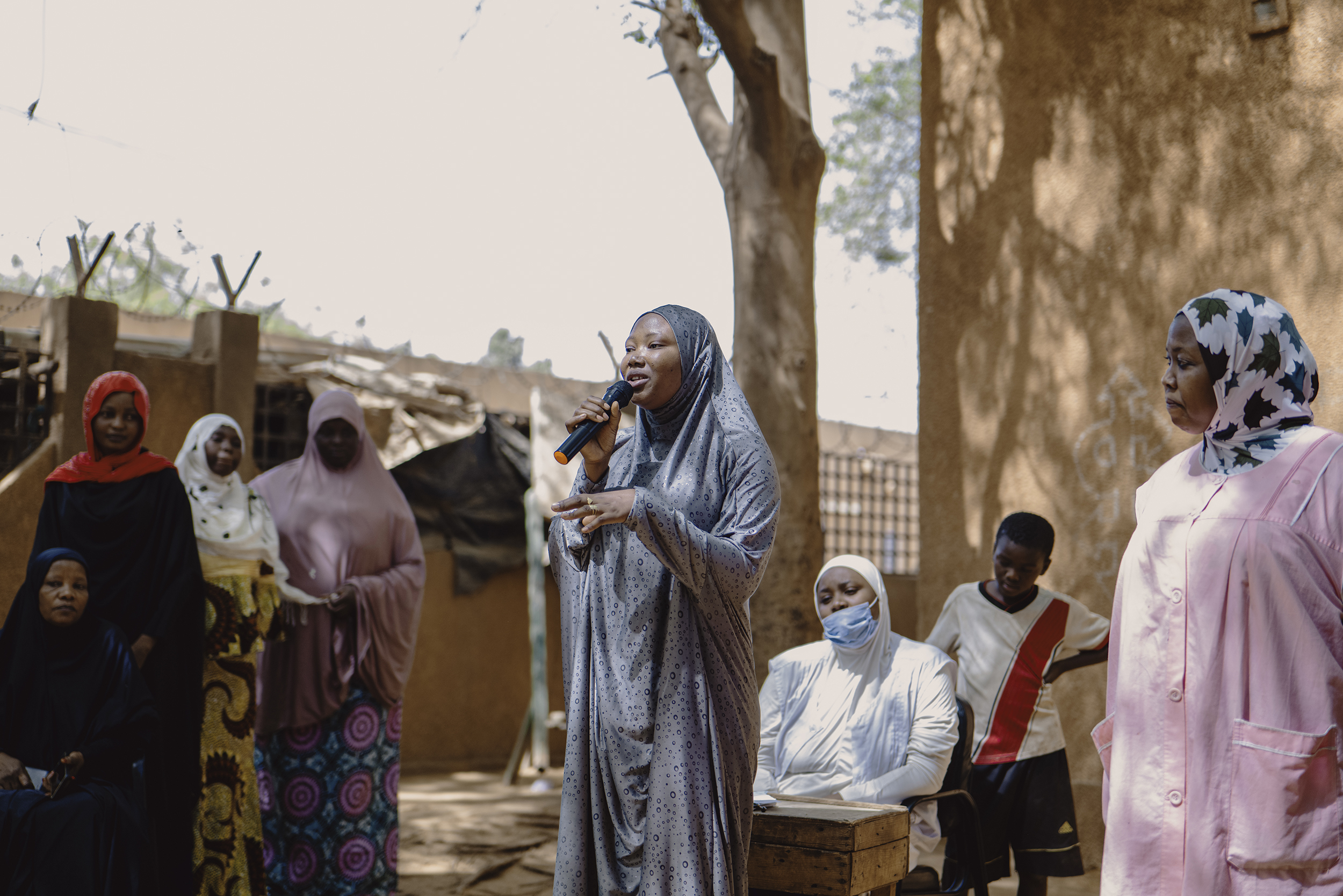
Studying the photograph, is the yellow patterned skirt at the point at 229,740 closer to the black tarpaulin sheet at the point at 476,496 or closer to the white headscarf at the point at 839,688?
the white headscarf at the point at 839,688

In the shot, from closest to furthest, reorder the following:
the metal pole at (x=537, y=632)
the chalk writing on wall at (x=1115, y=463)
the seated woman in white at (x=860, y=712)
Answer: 1. the seated woman in white at (x=860, y=712)
2. the chalk writing on wall at (x=1115, y=463)
3. the metal pole at (x=537, y=632)

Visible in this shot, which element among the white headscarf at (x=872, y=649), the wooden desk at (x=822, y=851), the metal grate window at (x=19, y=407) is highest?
the metal grate window at (x=19, y=407)

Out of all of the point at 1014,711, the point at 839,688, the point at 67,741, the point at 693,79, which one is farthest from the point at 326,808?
the point at 693,79

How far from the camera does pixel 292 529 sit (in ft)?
16.1

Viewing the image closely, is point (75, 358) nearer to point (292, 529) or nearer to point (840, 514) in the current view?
point (292, 529)

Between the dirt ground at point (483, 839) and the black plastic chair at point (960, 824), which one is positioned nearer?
the black plastic chair at point (960, 824)

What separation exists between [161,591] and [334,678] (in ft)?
3.02

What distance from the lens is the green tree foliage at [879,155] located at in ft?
49.6

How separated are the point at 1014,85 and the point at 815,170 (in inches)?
44.6

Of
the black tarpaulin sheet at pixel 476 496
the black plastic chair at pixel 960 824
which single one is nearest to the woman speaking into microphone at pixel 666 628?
the black plastic chair at pixel 960 824

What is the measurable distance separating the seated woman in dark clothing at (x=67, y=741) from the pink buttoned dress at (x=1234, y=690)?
2829 millimetres

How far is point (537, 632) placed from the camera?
319 inches

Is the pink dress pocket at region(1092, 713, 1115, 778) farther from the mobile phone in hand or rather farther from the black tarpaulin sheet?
the black tarpaulin sheet

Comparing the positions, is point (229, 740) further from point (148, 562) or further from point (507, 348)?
point (507, 348)
